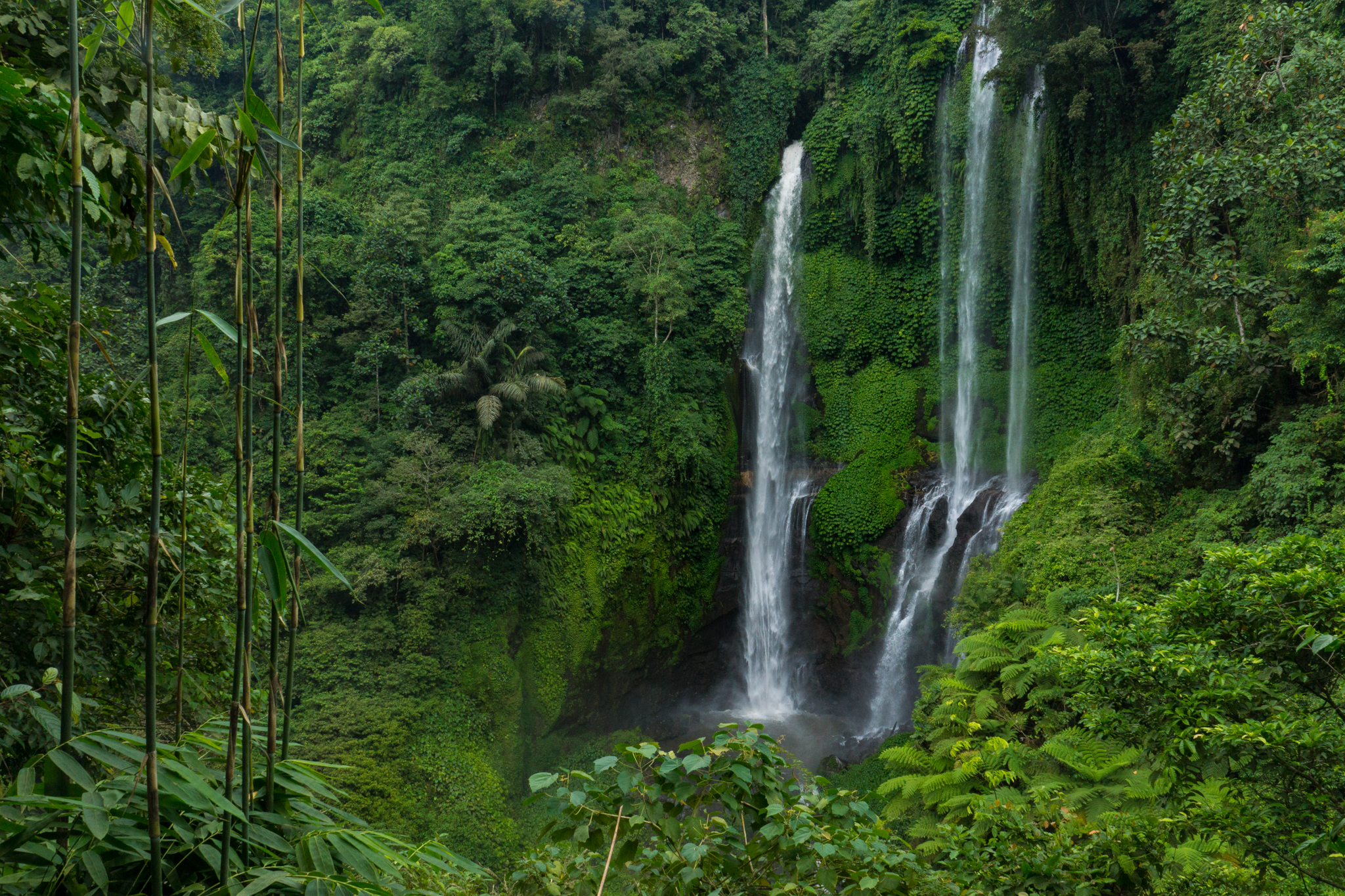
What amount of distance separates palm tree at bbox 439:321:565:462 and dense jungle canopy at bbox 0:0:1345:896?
89mm

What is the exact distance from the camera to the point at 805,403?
16031mm

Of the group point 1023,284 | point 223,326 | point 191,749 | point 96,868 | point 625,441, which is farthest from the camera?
point 625,441

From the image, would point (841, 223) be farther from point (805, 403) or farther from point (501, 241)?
point (501, 241)

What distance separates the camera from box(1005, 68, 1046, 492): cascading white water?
12969mm

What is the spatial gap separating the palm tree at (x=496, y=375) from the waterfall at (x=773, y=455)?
4562mm

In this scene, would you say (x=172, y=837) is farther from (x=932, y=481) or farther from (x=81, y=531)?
(x=932, y=481)

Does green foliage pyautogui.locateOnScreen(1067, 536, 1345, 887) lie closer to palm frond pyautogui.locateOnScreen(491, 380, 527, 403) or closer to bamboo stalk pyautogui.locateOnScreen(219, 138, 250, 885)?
bamboo stalk pyautogui.locateOnScreen(219, 138, 250, 885)

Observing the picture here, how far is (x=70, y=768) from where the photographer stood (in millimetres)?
1216

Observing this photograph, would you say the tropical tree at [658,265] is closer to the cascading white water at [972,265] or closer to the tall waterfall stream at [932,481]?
the tall waterfall stream at [932,481]

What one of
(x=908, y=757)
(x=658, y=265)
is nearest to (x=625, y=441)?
(x=658, y=265)

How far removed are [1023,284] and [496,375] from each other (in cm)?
926

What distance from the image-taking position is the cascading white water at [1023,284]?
1297 cm

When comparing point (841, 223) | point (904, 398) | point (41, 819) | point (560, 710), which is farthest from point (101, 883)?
point (841, 223)

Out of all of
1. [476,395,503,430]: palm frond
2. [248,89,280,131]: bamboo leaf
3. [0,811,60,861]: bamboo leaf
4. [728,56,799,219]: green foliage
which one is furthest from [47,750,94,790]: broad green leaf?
[728,56,799,219]: green foliage
